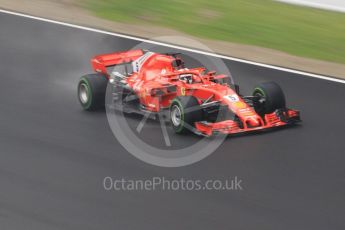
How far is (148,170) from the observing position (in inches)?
397

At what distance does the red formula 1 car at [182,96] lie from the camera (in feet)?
35.7

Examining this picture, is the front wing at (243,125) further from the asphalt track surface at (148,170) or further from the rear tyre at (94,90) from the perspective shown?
the rear tyre at (94,90)

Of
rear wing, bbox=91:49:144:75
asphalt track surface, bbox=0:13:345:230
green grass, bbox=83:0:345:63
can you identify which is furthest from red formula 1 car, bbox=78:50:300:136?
green grass, bbox=83:0:345:63

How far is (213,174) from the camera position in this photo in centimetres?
992

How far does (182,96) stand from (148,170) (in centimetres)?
124

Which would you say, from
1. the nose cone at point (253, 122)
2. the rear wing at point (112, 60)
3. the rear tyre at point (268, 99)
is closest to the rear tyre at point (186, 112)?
the nose cone at point (253, 122)

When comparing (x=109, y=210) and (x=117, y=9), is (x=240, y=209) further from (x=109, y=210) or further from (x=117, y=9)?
(x=117, y=9)

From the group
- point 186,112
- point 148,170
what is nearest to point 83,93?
point 186,112

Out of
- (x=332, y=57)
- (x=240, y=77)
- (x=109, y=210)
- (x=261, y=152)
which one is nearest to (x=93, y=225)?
(x=109, y=210)

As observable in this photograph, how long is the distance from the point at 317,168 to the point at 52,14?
8.16m

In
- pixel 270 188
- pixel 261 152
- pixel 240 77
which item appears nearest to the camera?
pixel 270 188

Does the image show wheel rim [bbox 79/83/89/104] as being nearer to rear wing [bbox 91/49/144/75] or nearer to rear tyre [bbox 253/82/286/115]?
rear wing [bbox 91/49/144/75]

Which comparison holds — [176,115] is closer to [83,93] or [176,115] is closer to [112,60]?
[83,93]

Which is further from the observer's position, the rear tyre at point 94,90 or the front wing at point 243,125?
the rear tyre at point 94,90
